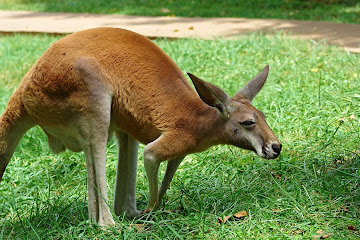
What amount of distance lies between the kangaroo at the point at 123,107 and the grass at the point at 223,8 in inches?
273

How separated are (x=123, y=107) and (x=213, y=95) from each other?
609 millimetres

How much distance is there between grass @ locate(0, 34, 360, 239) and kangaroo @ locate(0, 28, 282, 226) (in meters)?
0.36

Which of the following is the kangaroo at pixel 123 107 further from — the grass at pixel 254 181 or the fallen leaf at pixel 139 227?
the grass at pixel 254 181

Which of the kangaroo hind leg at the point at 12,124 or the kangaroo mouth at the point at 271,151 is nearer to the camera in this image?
the kangaroo mouth at the point at 271,151

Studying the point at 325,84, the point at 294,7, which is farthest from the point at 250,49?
the point at 294,7

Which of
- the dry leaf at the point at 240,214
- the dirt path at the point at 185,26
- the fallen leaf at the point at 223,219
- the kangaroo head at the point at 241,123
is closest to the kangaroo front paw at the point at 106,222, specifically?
the fallen leaf at the point at 223,219

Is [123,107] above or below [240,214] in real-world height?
above

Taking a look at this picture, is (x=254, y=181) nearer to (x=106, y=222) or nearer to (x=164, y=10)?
(x=106, y=222)

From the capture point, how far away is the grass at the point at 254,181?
11.5 feet

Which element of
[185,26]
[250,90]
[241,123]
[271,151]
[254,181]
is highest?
[250,90]

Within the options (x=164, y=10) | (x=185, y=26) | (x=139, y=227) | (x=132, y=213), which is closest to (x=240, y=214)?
(x=139, y=227)

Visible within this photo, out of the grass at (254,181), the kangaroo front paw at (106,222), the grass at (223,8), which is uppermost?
the kangaroo front paw at (106,222)

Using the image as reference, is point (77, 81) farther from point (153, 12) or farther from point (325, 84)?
point (153, 12)

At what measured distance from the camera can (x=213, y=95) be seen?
3504 millimetres
